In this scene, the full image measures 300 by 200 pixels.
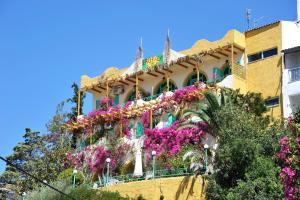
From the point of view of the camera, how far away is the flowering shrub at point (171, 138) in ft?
121

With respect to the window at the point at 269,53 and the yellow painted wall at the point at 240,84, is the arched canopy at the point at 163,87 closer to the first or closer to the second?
the yellow painted wall at the point at 240,84

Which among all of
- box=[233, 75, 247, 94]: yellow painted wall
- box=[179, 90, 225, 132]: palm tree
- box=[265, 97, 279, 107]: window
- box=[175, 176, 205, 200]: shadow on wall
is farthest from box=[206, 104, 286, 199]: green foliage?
box=[233, 75, 247, 94]: yellow painted wall

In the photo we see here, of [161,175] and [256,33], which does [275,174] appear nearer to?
[161,175]

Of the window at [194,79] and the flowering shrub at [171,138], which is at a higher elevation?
the window at [194,79]

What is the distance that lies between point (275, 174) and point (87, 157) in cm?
1767

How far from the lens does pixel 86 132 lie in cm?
4472

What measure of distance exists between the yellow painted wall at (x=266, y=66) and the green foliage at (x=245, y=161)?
7376 millimetres

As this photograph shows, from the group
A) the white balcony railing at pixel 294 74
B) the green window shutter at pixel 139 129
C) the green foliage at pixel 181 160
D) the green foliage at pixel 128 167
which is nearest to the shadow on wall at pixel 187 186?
the green foliage at pixel 181 160

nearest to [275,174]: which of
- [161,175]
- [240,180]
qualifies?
[240,180]

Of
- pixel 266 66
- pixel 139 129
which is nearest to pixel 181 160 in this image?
pixel 139 129

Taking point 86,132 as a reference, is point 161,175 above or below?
below

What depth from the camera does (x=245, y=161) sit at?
28.5m

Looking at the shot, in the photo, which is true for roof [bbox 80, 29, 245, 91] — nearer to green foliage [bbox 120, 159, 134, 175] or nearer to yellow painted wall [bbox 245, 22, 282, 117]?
yellow painted wall [bbox 245, 22, 282, 117]

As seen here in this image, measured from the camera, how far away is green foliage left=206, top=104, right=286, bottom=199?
2705cm
